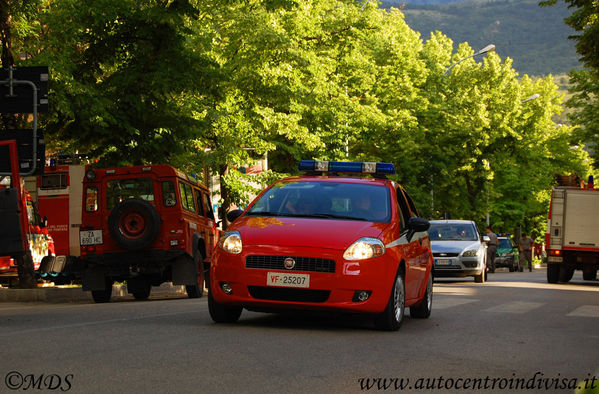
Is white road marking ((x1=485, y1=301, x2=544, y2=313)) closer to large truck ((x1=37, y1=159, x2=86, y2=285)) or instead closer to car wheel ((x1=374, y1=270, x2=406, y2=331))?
car wheel ((x1=374, y1=270, x2=406, y2=331))

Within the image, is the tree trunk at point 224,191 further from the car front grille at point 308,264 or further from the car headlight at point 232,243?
the car front grille at point 308,264

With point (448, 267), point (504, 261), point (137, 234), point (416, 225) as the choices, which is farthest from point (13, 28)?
point (504, 261)

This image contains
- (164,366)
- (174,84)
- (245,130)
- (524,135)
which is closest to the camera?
(164,366)

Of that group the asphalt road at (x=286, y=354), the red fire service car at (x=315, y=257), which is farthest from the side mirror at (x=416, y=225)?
the asphalt road at (x=286, y=354)

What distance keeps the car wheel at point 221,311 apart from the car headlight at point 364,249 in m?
1.45

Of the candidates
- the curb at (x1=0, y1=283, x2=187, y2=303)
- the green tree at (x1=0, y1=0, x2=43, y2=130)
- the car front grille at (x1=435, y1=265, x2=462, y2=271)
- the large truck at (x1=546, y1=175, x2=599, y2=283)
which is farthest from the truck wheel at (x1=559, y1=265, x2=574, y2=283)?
the green tree at (x1=0, y1=0, x2=43, y2=130)

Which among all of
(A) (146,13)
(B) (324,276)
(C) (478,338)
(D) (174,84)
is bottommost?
(C) (478,338)

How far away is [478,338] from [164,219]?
9033 millimetres

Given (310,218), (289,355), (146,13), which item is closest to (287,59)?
(146,13)

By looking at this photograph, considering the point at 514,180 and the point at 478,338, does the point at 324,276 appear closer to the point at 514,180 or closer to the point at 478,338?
the point at 478,338

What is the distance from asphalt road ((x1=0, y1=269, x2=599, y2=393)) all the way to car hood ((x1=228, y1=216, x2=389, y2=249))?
35.5 inches

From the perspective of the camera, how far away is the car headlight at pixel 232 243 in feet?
34.0

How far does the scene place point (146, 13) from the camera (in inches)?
825

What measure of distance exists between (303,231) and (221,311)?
129 centimetres
